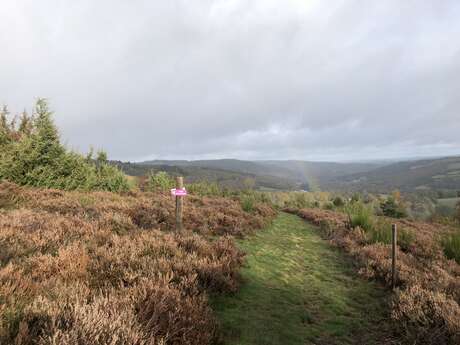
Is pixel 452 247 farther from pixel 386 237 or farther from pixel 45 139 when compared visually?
pixel 45 139

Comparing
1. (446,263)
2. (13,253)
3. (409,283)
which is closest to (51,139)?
(13,253)

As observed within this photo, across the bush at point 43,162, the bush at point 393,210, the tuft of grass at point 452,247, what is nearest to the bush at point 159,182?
the bush at point 43,162

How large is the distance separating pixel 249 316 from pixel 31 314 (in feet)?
10.1

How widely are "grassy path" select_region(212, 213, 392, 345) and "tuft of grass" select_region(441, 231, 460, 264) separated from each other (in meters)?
4.33

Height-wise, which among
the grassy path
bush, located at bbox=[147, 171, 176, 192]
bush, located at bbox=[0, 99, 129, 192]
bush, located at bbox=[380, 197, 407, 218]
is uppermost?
bush, located at bbox=[0, 99, 129, 192]

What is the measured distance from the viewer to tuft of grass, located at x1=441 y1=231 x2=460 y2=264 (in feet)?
30.8

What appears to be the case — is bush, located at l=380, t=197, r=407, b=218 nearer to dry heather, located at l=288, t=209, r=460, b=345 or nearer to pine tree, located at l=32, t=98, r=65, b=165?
dry heather, located at l=288, t=209, r=460, b=345

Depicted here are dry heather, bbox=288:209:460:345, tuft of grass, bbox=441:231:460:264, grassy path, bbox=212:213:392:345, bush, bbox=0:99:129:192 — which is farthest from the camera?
bush, bbox=0:99:129:192

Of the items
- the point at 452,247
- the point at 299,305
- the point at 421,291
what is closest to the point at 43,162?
the point at 299,305

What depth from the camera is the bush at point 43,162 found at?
14.5m

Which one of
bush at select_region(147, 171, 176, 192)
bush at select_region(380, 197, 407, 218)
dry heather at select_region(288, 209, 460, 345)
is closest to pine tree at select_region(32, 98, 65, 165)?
bush at select_region(147, 171, 176, 192)

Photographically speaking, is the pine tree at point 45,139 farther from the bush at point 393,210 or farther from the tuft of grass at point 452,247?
the bush at point 393,210

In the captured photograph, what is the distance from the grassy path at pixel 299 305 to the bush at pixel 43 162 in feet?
44.5

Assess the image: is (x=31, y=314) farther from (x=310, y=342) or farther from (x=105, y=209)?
(x=105, y=209)
